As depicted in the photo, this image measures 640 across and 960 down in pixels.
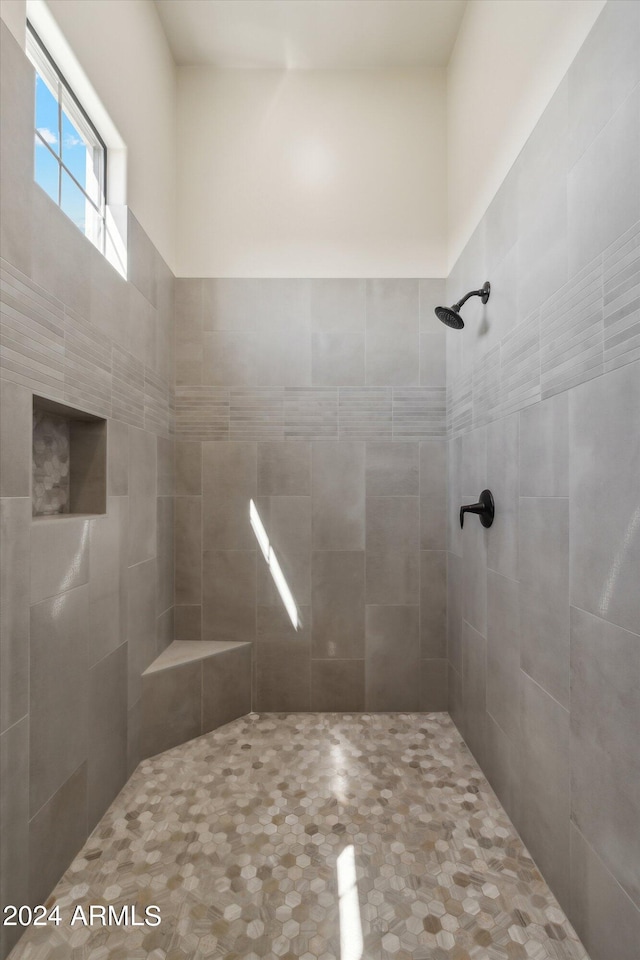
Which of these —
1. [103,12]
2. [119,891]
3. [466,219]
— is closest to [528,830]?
[119,891]

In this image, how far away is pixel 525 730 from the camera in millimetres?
1562

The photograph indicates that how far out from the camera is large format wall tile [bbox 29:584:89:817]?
4.28ft

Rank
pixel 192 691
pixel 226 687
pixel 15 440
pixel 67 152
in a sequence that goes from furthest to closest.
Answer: pixel 226 687, pixel 192 691, pixel 67 152, pixel 15 440

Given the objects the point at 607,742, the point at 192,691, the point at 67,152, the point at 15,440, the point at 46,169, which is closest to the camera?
the point at 607,742

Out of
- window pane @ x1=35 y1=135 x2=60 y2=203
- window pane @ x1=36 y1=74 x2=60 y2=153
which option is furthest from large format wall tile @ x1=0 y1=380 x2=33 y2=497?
window pane @ x1=36 y1=74 x2=60 y2=153

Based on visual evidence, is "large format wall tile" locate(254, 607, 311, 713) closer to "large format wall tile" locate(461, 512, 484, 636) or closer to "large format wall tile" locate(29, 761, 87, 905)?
"large format wall tile" locate(461, 512, 484, 636)

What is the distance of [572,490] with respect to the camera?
1.30 metres

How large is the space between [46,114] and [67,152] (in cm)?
13

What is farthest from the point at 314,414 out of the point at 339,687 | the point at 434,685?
the point at 434,685

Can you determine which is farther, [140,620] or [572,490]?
[140,620]

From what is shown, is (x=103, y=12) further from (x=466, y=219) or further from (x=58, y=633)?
(x=58, y=633)

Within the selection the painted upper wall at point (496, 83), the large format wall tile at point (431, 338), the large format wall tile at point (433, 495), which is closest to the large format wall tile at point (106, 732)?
the large format wall tile at point (433, 495)

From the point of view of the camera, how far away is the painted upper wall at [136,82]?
1.60m

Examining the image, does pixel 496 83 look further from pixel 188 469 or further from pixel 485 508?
pixel 188 469
